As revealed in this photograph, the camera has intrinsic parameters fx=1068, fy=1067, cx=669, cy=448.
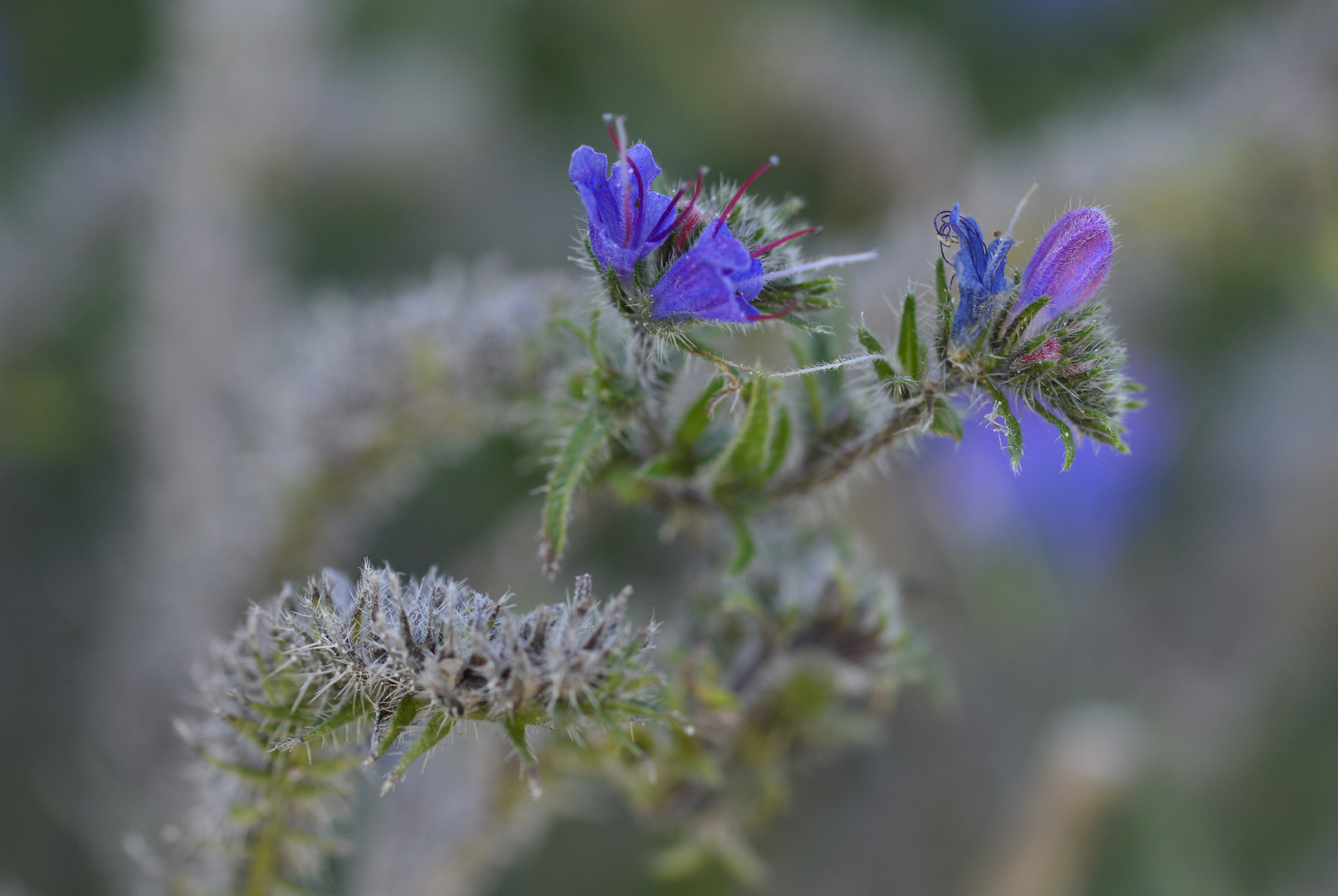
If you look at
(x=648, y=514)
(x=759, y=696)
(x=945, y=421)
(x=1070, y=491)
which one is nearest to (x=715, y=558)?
(x=759, y=696)

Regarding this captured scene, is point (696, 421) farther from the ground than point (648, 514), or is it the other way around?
point (648, 514)

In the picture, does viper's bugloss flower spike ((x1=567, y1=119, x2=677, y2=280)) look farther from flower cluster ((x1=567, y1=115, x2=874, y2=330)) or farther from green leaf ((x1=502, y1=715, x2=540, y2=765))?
green leaf ((x1=502, y1=715, x2=540, y2=765))

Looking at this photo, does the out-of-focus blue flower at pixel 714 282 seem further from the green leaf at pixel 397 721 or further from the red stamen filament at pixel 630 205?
the green leaf at pixel 397 721

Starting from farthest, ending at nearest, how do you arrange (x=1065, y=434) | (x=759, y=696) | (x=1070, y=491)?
(x=1070, y=491)
(x=759, y=696)
(x=1065, y=434)

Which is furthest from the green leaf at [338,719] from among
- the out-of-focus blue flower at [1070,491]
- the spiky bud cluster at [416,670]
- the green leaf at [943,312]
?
the out-of-focus blue flower at [1070,491]

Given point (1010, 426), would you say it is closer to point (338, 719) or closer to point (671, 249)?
point (671, 249)

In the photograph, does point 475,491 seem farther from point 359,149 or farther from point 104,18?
point 104,18
